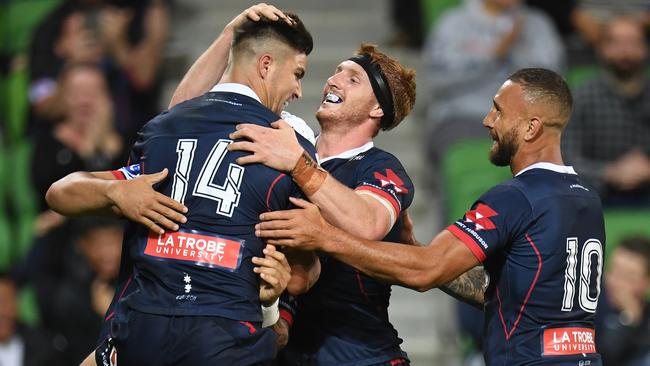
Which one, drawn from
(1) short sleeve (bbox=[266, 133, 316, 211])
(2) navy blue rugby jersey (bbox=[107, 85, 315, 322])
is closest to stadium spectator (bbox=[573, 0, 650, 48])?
(1) short sleeve (bbox=[266, 133, 316, 211])

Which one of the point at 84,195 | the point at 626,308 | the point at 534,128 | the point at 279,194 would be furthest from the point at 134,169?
the point at 626,308

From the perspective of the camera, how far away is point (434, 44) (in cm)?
930

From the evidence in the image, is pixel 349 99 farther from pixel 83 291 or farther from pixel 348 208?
pixel 83 291

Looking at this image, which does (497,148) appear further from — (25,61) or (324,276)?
(25,61)

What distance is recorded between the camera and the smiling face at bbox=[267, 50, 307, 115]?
4.66 m

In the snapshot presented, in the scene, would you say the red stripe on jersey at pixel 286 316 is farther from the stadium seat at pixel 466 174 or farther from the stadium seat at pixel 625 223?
the stadium seat at pixel 625 223

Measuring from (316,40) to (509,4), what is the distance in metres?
1.63

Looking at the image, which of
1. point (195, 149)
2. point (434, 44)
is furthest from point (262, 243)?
point (434, 44)

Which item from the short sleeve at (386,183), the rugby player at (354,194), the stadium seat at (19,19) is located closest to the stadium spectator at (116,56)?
the stadium seat at (19,19)

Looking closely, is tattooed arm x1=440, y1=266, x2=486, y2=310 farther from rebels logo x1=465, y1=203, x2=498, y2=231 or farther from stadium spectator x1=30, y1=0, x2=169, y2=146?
stadium spectator x1=30, y1=0, x2=169, y2=146

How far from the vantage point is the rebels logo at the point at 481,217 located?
4617 millimetres

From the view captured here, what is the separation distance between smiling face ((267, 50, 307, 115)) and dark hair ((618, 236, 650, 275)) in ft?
12.6

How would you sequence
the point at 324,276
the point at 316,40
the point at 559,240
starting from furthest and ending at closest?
the point at 316,40 → the point at 324,276 → the point at 559,240

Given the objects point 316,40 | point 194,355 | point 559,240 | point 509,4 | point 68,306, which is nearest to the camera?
point 194,355
